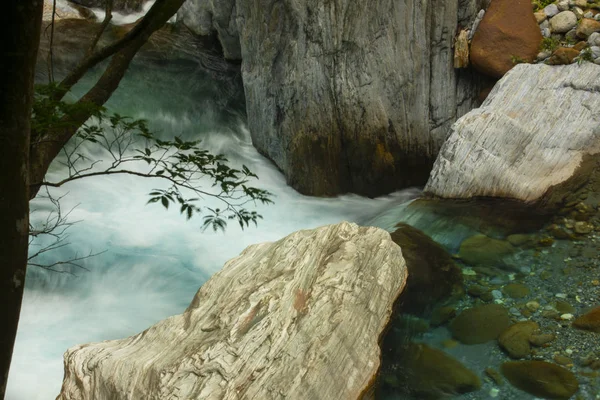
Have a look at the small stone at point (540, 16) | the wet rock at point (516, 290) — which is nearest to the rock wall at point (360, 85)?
the small stone at point (540, 16)

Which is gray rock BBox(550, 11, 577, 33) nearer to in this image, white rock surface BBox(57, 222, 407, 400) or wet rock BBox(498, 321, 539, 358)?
white rock surface BBox(57, 222, 407, 400)

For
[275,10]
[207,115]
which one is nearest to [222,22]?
[207,115]

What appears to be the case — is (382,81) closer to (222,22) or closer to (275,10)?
(275,10)

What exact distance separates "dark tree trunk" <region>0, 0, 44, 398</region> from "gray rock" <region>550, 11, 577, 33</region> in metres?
6.59

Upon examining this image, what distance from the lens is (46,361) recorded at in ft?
15.2

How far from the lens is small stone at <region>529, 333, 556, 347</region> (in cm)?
382

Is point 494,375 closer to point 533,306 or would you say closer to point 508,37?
point 533,306

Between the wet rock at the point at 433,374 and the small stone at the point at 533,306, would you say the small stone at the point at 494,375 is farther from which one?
the small stone at the point at 533,306

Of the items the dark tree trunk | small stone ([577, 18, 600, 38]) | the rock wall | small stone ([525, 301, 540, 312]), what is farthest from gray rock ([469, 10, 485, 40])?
the dark tree trunk

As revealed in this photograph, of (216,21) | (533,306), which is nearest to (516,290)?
(533,306)

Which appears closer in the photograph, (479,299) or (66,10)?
(479,299)

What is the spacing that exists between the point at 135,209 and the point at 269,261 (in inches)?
143

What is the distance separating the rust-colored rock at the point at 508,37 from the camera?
6.72 m

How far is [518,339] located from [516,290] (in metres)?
0.66
